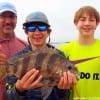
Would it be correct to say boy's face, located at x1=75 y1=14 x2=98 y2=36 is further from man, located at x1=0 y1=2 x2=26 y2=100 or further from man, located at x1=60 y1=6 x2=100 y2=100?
man, located at x1=0 y1=2 x2=26 y2=100

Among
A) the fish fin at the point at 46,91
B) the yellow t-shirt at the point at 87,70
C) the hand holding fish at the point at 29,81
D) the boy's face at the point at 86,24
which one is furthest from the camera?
the boy's face at the point at 86,24

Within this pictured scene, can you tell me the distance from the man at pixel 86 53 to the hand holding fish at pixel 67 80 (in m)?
1.08

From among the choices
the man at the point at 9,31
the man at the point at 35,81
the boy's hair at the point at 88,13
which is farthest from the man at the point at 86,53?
the man at the point at 9,31

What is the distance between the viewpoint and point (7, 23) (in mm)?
7336

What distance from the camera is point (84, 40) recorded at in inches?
269

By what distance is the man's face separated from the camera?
7.30 meters

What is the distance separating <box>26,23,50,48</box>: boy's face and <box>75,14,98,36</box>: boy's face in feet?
2.89

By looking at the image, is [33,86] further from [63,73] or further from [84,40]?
[84,40]

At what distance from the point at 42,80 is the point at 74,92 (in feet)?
4.50

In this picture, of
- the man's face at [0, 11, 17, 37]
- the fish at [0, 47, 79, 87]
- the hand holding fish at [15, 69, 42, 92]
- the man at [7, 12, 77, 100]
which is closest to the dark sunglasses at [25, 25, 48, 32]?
the man at [7, 12, 77, 100]

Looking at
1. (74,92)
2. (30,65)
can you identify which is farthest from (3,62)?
(74,92)

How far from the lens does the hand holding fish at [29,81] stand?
5.27 m

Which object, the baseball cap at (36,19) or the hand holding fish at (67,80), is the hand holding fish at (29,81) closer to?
the hand holding fish at (67,80)

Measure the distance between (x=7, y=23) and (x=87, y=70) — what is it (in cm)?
186
